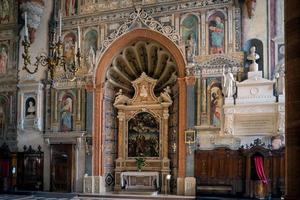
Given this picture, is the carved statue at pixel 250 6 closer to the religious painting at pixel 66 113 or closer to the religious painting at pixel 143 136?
the religious painting at pixel 143 136

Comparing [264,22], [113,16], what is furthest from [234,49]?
[113,16]

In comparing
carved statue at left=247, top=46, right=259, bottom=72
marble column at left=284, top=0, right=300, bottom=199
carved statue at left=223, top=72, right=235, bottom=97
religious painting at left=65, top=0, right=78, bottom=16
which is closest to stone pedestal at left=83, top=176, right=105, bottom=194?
carved statue at left=223, top=72, right=235, bottom=97

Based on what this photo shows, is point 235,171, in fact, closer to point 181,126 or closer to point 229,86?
point 181,126

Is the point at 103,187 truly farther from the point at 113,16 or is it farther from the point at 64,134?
the point at 113,16

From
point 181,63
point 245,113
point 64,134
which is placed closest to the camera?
point 245,113

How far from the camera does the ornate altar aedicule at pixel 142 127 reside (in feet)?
53.1

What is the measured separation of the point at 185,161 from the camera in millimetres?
14414

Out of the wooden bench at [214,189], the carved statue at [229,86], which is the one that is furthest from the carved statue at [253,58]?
the wooden bench at [214,189]

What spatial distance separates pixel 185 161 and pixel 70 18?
23.1 feet

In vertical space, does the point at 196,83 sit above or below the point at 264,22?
below

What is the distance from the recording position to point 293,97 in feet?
8.40

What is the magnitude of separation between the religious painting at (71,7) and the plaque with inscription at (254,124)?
7439 millimetres

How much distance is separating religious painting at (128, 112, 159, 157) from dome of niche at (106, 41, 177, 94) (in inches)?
52.4

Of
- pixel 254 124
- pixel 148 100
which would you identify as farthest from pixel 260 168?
pixel 148 100
